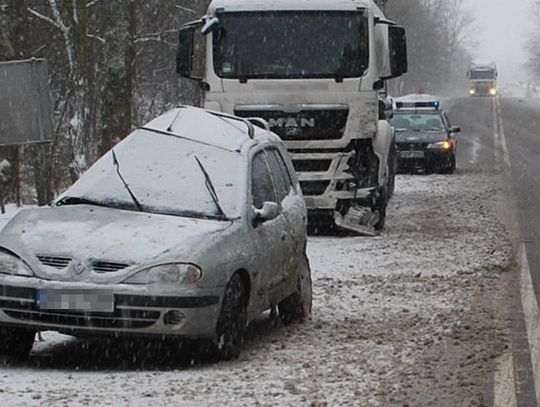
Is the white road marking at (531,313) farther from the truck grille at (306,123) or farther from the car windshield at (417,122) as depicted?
the car windshield at (417,122)

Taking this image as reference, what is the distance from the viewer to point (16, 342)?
8195 millimetres

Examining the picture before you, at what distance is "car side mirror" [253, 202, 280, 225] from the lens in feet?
29.2

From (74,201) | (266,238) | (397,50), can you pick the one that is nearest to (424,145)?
(397,50)

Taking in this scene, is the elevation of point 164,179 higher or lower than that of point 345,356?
higher

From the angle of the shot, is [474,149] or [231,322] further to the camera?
[474,149]

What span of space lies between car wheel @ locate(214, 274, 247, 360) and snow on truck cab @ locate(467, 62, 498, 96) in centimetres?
8419

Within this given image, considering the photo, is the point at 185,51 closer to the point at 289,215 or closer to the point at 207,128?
the point at 207,128

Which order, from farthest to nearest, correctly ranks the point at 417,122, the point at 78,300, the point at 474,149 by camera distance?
the point at 474,149, the point at 417,122, the point at 78,300

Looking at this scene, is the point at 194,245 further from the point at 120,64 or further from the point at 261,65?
the point at 120,64

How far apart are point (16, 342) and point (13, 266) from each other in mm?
611

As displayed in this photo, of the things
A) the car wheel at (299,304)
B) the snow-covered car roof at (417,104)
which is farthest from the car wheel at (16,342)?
the snow-covered car roof at (417,104)

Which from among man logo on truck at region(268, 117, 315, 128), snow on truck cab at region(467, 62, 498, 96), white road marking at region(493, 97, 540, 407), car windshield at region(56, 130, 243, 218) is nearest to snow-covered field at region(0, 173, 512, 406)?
white road marking at region(493, 97, 540, 407)

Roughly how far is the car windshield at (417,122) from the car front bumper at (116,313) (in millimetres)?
21227

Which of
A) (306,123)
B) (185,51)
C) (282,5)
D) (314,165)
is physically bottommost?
(314,165)
